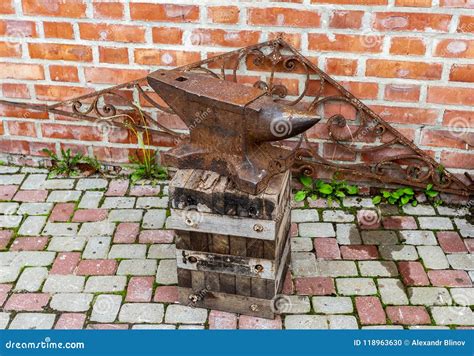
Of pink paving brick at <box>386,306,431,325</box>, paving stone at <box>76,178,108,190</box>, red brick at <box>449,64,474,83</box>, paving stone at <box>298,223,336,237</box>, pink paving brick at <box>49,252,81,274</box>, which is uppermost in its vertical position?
red brick at <box>449,64,474,83</box>

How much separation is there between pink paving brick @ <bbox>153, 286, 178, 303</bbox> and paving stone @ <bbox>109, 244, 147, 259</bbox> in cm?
33

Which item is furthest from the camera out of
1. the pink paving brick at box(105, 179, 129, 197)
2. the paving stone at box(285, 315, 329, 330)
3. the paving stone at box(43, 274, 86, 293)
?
the pink paving brick at box(105, 179, 129, 197)

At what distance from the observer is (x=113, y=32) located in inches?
163

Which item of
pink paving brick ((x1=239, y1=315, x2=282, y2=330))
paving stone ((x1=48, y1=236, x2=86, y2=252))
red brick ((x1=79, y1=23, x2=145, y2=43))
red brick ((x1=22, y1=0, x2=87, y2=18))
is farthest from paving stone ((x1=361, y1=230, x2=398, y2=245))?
red brick ((x1=22, y1=0, x2=87, y2=18))

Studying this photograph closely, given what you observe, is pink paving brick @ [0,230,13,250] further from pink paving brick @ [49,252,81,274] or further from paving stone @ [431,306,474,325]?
paving stone @ [431,306,474,325]

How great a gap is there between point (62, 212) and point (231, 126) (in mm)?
1731

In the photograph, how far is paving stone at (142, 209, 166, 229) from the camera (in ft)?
13.6

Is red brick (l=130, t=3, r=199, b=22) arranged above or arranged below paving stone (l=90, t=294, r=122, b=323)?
above

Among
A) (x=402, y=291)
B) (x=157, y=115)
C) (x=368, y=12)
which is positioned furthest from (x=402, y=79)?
(x=157, y=115)

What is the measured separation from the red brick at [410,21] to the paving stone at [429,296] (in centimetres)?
160

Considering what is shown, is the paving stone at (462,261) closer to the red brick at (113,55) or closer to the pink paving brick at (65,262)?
the pink paving brick at (65,262)

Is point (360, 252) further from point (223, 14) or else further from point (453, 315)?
point (223, 14)

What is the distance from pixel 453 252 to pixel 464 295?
38 cm

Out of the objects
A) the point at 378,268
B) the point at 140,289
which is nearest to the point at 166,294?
the point at 140,289
